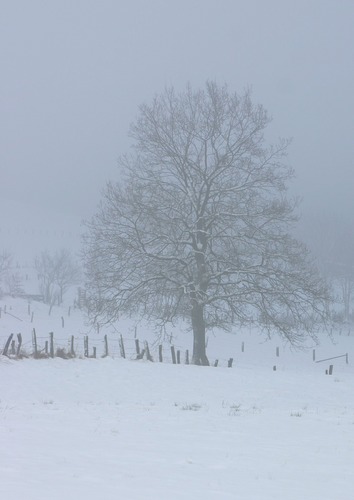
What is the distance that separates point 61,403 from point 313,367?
1047 inches

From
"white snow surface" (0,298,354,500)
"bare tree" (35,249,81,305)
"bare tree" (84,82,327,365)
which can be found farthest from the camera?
"bare tree" (35,249,81,305)

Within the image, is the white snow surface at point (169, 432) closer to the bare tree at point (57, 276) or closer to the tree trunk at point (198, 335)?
the tree trunk at point (198, 335)

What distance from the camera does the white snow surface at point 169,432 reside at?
6.75m

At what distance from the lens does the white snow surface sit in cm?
675

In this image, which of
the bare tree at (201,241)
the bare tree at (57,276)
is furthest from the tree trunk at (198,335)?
the bare tree at (57,276)

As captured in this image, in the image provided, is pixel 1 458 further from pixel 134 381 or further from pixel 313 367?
pixel 313 367

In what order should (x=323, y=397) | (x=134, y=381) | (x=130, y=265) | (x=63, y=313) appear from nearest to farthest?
(x=323, y=397) < (x=134, y=381) < (x=130, y=265) < (x=63, y=313)

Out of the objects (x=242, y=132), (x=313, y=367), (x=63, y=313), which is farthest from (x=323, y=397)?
(x=63, y=313)

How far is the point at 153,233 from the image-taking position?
78.1 feet

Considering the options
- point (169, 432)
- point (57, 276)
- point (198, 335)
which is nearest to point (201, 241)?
point (198, 335)

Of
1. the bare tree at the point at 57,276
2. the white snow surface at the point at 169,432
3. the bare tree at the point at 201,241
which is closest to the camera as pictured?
the white snow surface at the point at 169,432

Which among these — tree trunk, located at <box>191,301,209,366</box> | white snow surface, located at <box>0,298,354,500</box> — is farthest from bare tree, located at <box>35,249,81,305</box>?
white snow surface, located at <box>0,298,354,500</box>

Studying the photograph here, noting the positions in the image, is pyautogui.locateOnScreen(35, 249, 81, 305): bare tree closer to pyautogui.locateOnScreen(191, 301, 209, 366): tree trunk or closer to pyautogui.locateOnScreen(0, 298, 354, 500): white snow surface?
pyautogui.locateOnScreen(191, 301, 209, 366): tree trunk

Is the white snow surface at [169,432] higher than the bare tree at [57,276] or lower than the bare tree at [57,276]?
lower
